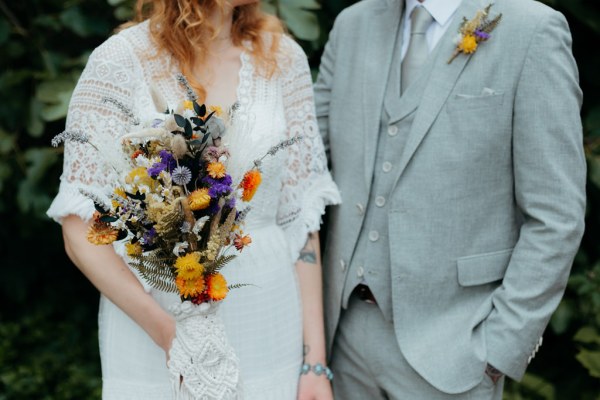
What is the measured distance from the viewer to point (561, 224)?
223 centimetres

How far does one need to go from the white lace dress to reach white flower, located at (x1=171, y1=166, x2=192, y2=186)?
16.5 inches

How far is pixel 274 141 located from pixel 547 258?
832 mm

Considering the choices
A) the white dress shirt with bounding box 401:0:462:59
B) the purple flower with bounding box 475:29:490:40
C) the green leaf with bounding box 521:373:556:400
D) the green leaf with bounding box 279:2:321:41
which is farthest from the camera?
the green leaf with bounding box 521:373:556:400

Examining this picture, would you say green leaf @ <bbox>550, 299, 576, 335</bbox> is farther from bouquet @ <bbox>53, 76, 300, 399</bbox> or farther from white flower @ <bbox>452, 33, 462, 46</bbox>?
bouquet @ <bbox>53, 76, 300, 399</bbox>

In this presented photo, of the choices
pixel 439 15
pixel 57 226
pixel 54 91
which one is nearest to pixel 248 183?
pixel 439 15

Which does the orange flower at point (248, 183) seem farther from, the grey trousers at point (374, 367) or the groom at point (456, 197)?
the grey trousers at point (374, 367)

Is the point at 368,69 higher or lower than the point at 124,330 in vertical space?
higher

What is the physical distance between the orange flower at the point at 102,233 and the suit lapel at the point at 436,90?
91 cm

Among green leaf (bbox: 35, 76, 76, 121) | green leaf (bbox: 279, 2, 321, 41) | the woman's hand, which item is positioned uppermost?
green leaf (bbox: 279, 2, 321, 41)

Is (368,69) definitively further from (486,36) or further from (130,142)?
(130,142)

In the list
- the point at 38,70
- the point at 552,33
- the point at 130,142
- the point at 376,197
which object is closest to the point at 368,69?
the point at 376,197

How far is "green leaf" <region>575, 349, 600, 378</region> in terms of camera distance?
3.42m

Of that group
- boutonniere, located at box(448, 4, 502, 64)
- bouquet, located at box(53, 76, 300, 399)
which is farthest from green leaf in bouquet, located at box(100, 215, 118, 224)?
boutonniere, located at box(448, 4, 502, 64)

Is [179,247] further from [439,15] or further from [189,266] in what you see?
[439,15]
